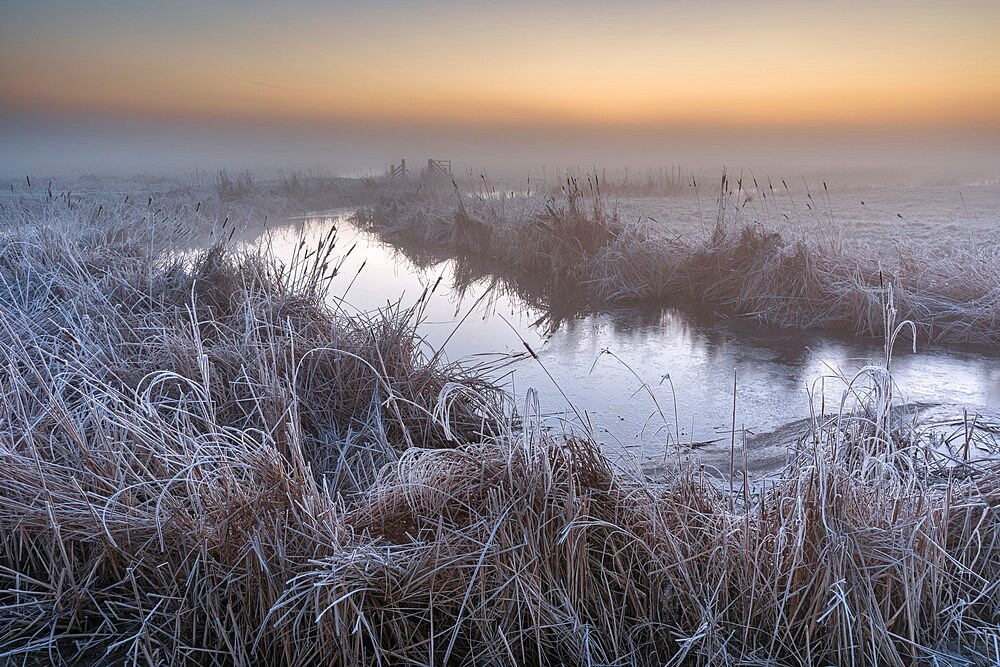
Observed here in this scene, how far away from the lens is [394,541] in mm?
2141

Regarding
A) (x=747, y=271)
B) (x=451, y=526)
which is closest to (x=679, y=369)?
(x=747, y=271)

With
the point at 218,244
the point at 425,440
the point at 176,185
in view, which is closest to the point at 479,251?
the point at 218,244

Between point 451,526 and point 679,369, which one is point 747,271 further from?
point 451,526

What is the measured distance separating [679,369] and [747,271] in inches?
87.0

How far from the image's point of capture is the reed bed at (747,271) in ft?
17.9

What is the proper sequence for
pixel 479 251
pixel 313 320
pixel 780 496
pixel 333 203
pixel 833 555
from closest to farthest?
pixel 833 555, pixel 780 496, pixel 313 320, pixel 479 251, pixel 333 203

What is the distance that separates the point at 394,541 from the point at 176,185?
18417 millimetres

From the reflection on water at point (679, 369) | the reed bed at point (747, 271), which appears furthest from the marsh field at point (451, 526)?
the reed bed at point (747, 271)

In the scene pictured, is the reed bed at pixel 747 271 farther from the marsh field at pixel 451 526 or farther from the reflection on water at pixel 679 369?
the marsh field at pixel 451 526

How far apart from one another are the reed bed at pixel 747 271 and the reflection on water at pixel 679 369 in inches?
15.8

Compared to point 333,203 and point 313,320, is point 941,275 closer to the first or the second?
point 313,320

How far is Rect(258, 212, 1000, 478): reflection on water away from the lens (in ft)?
12.1

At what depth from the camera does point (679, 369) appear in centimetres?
471

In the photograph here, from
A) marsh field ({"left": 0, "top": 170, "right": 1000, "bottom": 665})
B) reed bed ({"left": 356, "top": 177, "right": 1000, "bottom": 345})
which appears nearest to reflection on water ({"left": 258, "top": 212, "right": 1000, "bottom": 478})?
marsh field ({"left": 0, "top": 170, "right": 1000, "bottom": 665})
